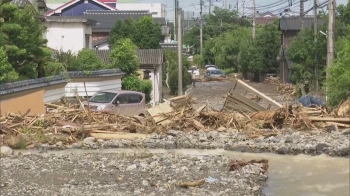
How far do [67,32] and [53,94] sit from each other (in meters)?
16.5

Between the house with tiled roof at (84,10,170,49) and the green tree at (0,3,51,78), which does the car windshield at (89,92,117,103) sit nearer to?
the green tree at (0,3,51,78)

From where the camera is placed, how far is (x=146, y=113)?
25734 millimetres

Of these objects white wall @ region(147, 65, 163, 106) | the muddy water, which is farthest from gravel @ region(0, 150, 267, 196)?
white wall @ region(147, 65, 163, 106)

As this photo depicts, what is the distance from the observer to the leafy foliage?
5091cm

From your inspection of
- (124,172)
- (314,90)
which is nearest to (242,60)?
(314,90)

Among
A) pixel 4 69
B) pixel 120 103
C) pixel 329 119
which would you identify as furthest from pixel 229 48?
pixel 4 69

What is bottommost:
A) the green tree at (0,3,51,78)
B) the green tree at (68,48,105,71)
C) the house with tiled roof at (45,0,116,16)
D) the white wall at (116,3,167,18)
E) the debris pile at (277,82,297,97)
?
the debris pile at (277,82,297,97)

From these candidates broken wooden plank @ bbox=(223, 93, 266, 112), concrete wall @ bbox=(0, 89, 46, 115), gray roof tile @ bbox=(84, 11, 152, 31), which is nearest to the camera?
concrete wall @ bbox=(0, 89, 46, 115)

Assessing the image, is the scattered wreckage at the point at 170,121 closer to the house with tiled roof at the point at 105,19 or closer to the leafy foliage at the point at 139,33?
the leafy foliage at the point at 139,33

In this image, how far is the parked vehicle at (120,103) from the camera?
25.4 meters

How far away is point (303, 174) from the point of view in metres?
16.5

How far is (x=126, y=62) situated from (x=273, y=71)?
34.9 m

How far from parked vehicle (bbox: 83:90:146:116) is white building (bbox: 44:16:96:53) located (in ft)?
57.1

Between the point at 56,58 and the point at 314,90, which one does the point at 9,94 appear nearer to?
the point at 56,58
